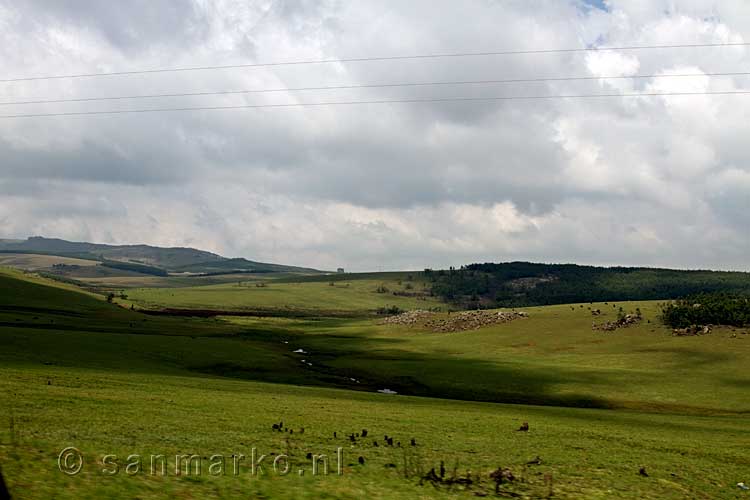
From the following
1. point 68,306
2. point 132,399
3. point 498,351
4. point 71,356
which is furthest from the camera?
point 68,306

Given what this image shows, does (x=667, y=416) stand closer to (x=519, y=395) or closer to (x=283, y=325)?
(x=519, y=395)

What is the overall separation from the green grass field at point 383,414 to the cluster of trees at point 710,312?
4587 millimetres

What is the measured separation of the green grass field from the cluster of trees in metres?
4.59

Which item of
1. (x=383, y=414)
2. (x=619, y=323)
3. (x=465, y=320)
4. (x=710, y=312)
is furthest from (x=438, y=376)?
(x=465, y=320)

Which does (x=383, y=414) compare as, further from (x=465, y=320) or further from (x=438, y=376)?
(x=465, y=320)

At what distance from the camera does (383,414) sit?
43.8 meters

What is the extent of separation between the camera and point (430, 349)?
398 feet

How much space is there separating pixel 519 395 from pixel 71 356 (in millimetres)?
53070

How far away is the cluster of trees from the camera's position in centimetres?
10712

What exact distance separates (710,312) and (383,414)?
93.1 metres

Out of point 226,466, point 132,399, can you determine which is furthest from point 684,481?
point 132,399

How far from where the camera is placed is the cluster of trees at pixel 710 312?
10712 centimetres

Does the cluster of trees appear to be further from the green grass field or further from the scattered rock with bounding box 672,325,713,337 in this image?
the green grass field

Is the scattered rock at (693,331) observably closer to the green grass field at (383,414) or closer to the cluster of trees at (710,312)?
the green grass field at (383,414)
